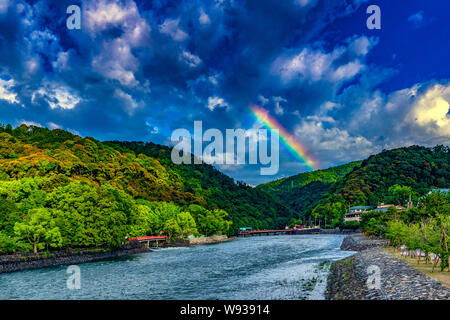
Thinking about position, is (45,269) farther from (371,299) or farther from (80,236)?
(371,299)

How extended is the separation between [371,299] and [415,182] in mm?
206114

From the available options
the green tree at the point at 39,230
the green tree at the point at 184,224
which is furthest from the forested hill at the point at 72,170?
the green tree at the point at 184,224

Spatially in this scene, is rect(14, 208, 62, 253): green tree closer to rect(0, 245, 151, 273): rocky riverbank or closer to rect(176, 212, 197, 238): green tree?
rect(0, 245, 151, 273): rocky riverbank

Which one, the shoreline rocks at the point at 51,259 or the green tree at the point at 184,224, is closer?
the shoreline rocks at the point at 51,259

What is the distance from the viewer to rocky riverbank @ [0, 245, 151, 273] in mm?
42869

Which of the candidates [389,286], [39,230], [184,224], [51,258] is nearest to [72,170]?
[184,224]

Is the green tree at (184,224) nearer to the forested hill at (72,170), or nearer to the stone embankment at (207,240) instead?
the stone embankment at (207,240)

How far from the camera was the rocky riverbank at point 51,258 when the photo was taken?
141ft

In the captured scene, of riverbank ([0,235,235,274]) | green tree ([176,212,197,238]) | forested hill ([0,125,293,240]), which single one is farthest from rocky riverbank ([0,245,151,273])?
green tree ([176,212,197,238])

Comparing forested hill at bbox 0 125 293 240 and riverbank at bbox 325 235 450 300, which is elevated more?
forested hill at bbox 0 125 293 240

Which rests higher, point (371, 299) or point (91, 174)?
point (91, 174)

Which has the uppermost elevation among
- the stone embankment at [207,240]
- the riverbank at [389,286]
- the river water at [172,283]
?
the riverbank at [389,286]

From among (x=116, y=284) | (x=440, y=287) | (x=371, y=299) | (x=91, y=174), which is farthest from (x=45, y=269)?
(x=91, y=174)

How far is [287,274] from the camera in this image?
37.9m
